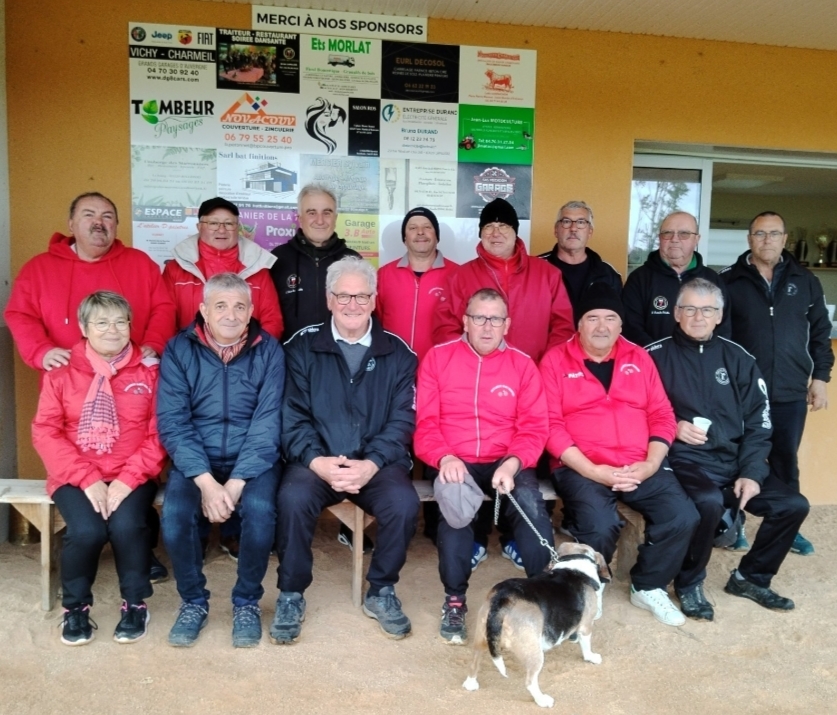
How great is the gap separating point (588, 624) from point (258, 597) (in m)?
1.32

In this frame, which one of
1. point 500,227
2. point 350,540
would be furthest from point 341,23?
point 350,540

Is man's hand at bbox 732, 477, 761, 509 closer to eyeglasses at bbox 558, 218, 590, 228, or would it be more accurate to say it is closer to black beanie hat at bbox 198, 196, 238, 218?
eyeglasses at bbox 558, 218, 590, 228

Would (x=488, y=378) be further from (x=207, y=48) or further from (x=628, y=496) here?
(x=207, y=48)

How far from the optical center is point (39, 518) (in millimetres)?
3088

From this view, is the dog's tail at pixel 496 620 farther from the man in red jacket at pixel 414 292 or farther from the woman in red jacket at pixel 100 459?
the man in red jacket at pixel 414 292

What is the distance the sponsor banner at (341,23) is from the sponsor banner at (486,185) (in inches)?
33.0

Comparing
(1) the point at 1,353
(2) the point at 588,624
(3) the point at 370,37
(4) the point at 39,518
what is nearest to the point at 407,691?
(2) the point at 588,624

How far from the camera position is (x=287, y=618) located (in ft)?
9.46

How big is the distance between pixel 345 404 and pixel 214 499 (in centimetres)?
67

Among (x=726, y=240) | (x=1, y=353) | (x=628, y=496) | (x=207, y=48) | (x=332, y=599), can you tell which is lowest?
(x=332, y=599)

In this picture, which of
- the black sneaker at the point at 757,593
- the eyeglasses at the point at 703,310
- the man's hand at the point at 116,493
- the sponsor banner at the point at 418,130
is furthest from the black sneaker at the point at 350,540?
the sponsor banner at the point at 418,130

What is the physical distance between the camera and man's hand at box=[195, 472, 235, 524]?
288 cm

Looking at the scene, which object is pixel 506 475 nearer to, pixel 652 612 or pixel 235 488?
pixel 652 612

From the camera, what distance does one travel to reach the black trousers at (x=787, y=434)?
13.1 feet
